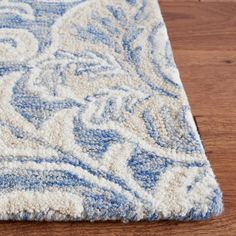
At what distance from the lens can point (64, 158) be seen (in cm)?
59

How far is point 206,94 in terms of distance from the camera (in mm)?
729

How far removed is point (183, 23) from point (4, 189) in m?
0.52

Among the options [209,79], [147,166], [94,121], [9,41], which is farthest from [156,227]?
[9,41]

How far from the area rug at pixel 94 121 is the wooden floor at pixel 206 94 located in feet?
0.05

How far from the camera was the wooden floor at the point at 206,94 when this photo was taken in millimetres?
539

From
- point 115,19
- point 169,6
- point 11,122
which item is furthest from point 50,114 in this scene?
point 169,6

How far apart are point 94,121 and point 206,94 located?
0.70ft

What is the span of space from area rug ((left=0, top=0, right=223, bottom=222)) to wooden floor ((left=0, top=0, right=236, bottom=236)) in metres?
0.02

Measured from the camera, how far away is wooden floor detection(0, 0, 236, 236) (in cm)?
54

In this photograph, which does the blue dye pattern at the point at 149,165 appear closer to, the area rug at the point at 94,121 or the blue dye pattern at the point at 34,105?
the area rug at the point at 94,121

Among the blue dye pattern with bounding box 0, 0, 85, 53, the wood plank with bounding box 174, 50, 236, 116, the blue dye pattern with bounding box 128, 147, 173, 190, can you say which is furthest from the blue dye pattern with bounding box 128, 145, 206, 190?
the blue dye pattern with bounding box 0, 0, 85, 53

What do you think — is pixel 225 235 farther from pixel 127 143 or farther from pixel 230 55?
pixel 230 55

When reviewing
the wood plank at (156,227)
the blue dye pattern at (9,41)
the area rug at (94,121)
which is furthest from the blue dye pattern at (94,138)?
the blue dye pattern at (9,41)

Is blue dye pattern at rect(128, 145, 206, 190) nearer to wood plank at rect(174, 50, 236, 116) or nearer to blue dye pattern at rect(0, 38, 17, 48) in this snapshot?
wood plank at rect(174, 50, 236, 116)
